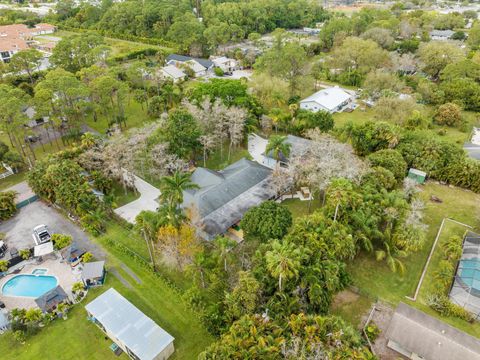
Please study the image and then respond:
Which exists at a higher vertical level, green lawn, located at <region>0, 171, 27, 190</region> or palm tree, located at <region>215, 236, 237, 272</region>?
palm tree, located at <region>215, 236, 237, 272</region>

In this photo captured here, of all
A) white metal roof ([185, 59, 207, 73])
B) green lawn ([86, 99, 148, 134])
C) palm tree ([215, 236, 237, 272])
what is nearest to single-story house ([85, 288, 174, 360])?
palm tree ([215, 236, 237, 272])

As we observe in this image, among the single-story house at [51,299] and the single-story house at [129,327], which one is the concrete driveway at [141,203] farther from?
the single-story house at [129,327]

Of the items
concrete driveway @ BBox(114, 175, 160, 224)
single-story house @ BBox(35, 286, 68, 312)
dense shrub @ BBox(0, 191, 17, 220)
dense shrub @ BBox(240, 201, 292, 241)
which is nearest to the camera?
single-story house @ BBox(35, 286, 68, 312)

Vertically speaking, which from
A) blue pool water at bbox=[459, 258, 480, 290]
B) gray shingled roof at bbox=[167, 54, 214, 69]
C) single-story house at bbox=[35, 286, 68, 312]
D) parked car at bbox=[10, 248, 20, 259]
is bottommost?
parked car at bbox=[10, 248, 20, 259]

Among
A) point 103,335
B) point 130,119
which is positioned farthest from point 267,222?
point 130,119

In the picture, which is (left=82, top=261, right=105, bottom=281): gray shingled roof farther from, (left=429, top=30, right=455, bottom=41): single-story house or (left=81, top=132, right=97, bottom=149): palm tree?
(left=429, top=30, right=455, bottom=41): single-story house

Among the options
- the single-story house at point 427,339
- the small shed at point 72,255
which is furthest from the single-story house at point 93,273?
the single-story house at point 427,339

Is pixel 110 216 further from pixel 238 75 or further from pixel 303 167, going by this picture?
pixel 238 75

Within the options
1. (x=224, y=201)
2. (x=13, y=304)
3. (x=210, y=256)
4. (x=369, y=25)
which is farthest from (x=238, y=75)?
(x=13, y=304)
